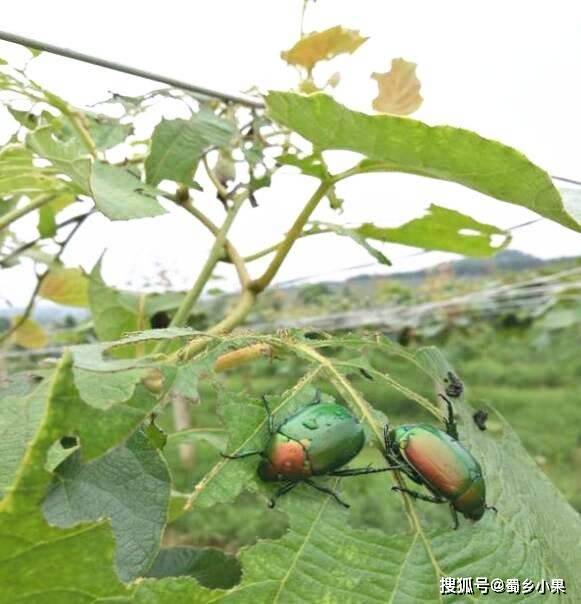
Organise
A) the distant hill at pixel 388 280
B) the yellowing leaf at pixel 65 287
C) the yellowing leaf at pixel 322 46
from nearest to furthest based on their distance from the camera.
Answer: the yellowing leaf at pixel 322 46, the yellowing leaf at pixel 65 287, the distant hill at pixel 388 280

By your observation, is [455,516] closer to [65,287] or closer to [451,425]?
[451,425]

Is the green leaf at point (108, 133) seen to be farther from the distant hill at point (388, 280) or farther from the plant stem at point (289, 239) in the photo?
the distant hill at point (388, 280)

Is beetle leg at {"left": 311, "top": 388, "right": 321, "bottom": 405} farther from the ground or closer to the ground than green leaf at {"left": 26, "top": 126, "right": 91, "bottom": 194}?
closer to the ground

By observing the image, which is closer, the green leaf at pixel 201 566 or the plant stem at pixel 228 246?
the green leaf at pixel 201 566


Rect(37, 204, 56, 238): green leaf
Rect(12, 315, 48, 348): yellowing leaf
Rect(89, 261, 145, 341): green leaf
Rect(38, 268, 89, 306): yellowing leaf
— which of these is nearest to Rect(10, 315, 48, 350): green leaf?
Rect(12, 315, 48, 348): yellowing leaf

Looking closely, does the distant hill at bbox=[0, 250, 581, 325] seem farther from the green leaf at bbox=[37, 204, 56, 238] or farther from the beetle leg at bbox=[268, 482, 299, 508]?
the beetle leg at bbox=[268, 482, 299, 508]

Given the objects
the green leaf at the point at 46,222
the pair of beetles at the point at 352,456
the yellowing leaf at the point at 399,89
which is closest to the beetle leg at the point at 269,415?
the pair of beetles at the point at 352,456

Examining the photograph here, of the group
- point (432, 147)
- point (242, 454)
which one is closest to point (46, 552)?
point (242, 454)
